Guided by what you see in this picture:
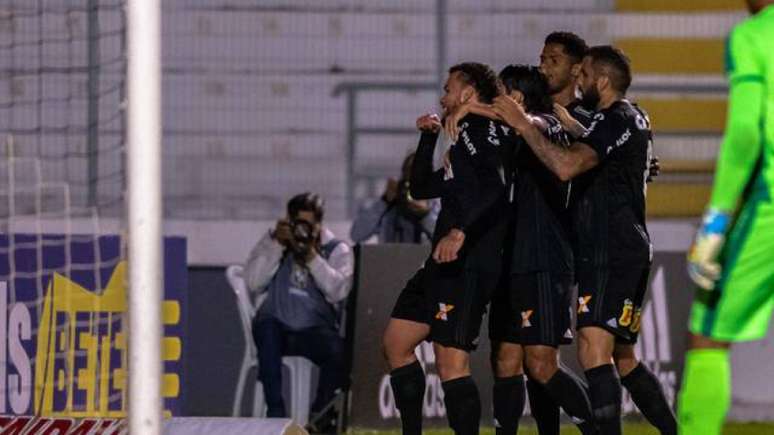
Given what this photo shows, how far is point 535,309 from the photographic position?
839 centimetres

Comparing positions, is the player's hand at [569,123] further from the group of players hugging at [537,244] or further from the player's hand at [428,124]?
the player's hand at [428,124]

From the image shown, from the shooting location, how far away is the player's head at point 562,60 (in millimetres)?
8648

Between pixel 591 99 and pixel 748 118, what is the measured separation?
123 inches

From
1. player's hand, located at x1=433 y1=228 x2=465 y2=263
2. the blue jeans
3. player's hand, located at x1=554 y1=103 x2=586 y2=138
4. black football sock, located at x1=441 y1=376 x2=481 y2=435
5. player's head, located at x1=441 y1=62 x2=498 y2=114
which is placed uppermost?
player's head, located at x1=441 y1=62 x2=498 y2=114

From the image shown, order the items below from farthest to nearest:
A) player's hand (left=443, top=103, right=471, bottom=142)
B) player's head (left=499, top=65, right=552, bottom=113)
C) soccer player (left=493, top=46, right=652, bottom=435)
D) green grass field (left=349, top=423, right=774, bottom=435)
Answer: green grass field (left=349, top=423, right=774, bottom=435) < player's head (left=499, top=65, right=552, bottom=113) < player's hand (left=443, top=103, right=471, bottom=142) < soccer player (left=493, top=46, right=652, bottom=435)

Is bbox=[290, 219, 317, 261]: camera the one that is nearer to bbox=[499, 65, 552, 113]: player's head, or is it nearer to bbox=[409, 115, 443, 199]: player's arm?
bbox=[409, 115, 443, 199]: player's arm

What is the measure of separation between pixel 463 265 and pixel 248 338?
4.14 meters

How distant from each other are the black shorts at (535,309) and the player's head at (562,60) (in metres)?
0.89

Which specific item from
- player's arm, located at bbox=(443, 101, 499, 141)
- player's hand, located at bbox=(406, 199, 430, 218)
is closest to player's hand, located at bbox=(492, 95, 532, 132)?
player's arm, located at bbox=(443, 101, 499, 141)

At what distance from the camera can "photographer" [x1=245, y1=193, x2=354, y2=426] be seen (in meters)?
11.7

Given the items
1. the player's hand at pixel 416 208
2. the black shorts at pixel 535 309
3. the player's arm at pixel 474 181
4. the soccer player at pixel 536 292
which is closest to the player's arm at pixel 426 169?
the player's arm at pixel 474 181

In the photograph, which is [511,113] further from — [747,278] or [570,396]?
[747,278]

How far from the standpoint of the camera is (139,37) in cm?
612

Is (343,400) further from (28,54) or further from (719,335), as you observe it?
(719,335)
